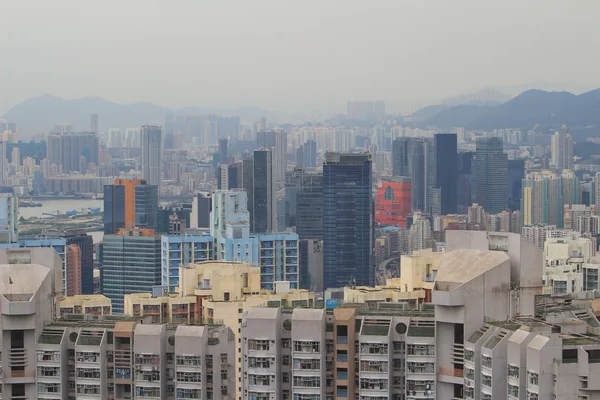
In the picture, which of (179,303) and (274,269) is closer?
(179,303)

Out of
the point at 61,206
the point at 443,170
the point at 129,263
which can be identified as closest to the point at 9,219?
the point at 129,263

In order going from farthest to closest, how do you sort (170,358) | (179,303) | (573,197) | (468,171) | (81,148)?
(81,148) → (468,171) → (573,197) → (179,303) → (170,358)

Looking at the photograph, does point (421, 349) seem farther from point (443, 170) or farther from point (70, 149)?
point (70, 149)

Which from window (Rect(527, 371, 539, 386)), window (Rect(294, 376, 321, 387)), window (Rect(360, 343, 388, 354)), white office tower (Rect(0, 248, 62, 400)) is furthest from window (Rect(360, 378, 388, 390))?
white office tower (Rect(0, 248, 62, 400))

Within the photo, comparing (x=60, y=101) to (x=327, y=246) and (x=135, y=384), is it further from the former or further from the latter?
(x=135, y=384)

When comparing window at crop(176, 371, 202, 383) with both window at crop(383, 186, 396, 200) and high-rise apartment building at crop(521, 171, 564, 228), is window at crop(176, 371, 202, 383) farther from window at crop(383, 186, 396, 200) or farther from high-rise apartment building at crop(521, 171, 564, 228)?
window at crop(383, 186, 396, 200)

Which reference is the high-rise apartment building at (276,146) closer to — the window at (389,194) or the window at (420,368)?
the window at (389,194)

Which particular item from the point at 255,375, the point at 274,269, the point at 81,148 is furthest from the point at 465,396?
the point at 81,148
